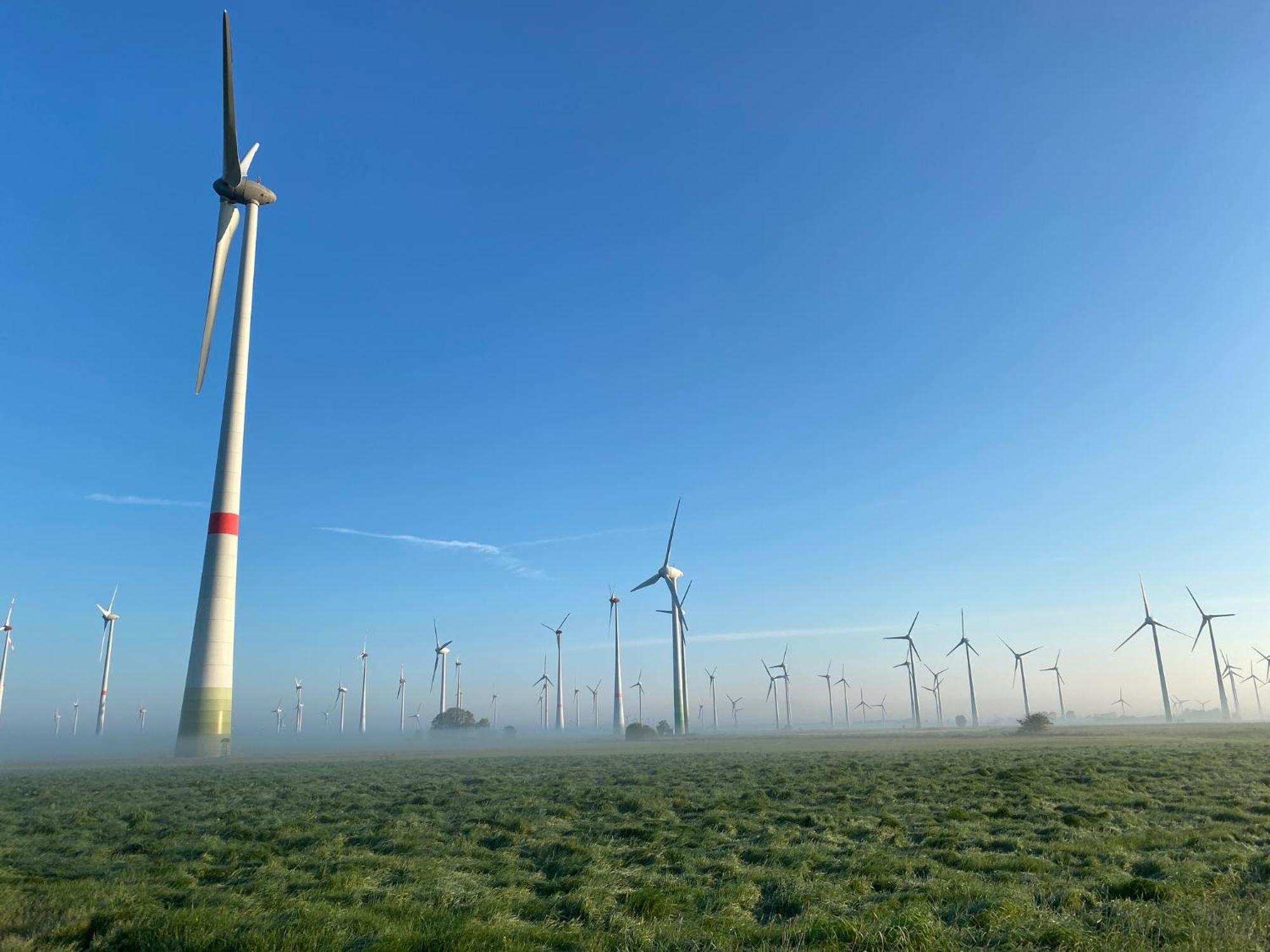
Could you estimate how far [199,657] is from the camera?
64.4m

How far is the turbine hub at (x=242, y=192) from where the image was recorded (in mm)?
80250

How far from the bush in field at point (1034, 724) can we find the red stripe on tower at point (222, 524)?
122739 mm

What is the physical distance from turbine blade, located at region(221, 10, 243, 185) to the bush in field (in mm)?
135696

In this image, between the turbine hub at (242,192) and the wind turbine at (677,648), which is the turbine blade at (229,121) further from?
the wind turbine at (677,648)

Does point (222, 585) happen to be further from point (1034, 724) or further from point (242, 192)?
point (1034, 724)

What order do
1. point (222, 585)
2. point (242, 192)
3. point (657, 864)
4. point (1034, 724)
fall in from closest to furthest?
point (657, 864) < point (222, 585) < point (242, 192) < point (1034, 724)

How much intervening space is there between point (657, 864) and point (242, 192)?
80.6 metres

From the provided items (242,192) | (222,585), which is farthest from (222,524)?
(242,192)

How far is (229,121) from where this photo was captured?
7469 cm

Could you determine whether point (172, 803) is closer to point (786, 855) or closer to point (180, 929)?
point (180, 929)

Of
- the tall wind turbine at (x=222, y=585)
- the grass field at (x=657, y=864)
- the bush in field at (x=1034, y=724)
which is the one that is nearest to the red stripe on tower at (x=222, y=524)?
the tall wind turbine at (x=222, y=585)

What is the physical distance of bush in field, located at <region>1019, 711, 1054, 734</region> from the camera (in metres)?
138

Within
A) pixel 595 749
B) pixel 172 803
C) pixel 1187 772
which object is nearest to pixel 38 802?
pixel 172 803

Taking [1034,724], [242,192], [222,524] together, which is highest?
[242,192]
